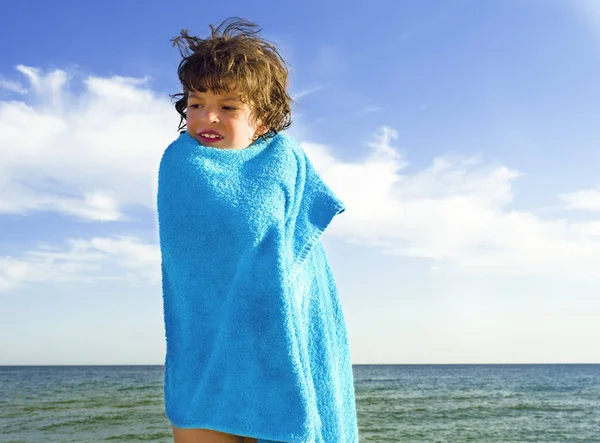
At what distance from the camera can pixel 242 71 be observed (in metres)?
1.53

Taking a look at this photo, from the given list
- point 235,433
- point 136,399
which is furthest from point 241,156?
point 136,399

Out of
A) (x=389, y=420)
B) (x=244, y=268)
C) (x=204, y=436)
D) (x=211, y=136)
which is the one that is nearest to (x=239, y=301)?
(x=244, y=268)

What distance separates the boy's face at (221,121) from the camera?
1533mm

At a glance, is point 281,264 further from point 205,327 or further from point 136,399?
point 136,399

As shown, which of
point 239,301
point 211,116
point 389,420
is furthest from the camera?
point 389,420

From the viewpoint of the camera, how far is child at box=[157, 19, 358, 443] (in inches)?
52.1

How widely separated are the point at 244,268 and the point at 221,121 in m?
0.41

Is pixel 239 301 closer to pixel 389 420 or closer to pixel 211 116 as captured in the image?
pixel 211 116

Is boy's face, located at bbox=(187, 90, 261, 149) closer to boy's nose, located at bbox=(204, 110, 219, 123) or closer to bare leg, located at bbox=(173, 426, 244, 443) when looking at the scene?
boy's nose, located at bbox=(204, 110, 219, 123)

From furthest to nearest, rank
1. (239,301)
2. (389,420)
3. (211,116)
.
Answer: (389,420) < (211,116) < (239,301)

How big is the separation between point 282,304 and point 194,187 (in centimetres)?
34

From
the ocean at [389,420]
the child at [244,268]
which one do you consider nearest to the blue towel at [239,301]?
the child at [244,268]

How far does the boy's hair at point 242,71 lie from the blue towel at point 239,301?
148 mm

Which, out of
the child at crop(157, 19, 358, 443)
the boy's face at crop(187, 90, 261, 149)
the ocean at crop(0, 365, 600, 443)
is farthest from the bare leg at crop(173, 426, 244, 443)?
the ocean at crop(0, 365, 600, 443)
